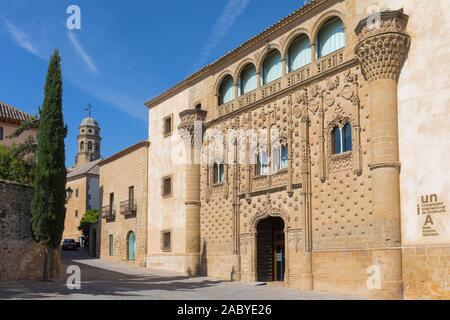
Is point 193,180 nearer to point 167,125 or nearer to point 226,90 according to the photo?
point 226,90

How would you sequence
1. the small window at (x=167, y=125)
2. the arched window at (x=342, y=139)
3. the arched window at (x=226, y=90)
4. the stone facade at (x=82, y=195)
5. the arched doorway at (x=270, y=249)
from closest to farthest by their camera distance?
the arched window at (x=342, y=139), the arched doorway at (x=270, y=249), the arched window at (x=226, y=90), the small window at (x=167, y=125), the stone facade at (x=82, y=195)

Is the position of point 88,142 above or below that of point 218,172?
above

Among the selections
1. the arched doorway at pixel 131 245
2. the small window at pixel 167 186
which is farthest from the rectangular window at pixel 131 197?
the small window at pixel 167 186

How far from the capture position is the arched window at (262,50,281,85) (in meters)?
22.3

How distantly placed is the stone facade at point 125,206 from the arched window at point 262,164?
1069 cm

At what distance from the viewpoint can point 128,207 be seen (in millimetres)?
32938

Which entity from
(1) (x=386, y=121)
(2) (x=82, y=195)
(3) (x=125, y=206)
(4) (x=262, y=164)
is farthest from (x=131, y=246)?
(2) (x=82, y=195)

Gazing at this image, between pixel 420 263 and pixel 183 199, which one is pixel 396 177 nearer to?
pixel 420 263

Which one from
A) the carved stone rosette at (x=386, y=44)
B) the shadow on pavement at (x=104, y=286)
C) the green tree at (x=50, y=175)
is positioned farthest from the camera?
the green tree at (x=50, y=175)

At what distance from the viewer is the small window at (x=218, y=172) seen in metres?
24.9

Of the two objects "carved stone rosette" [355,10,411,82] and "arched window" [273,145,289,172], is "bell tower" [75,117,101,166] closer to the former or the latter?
"arched window" [273,145,289,172]

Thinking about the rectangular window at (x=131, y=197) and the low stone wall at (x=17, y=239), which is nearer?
the low stone wall at (x=17, y=239)

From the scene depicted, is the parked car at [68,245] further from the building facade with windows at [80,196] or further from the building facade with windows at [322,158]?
the building facade with windows at [322,158]

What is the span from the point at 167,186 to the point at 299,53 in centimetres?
1152
